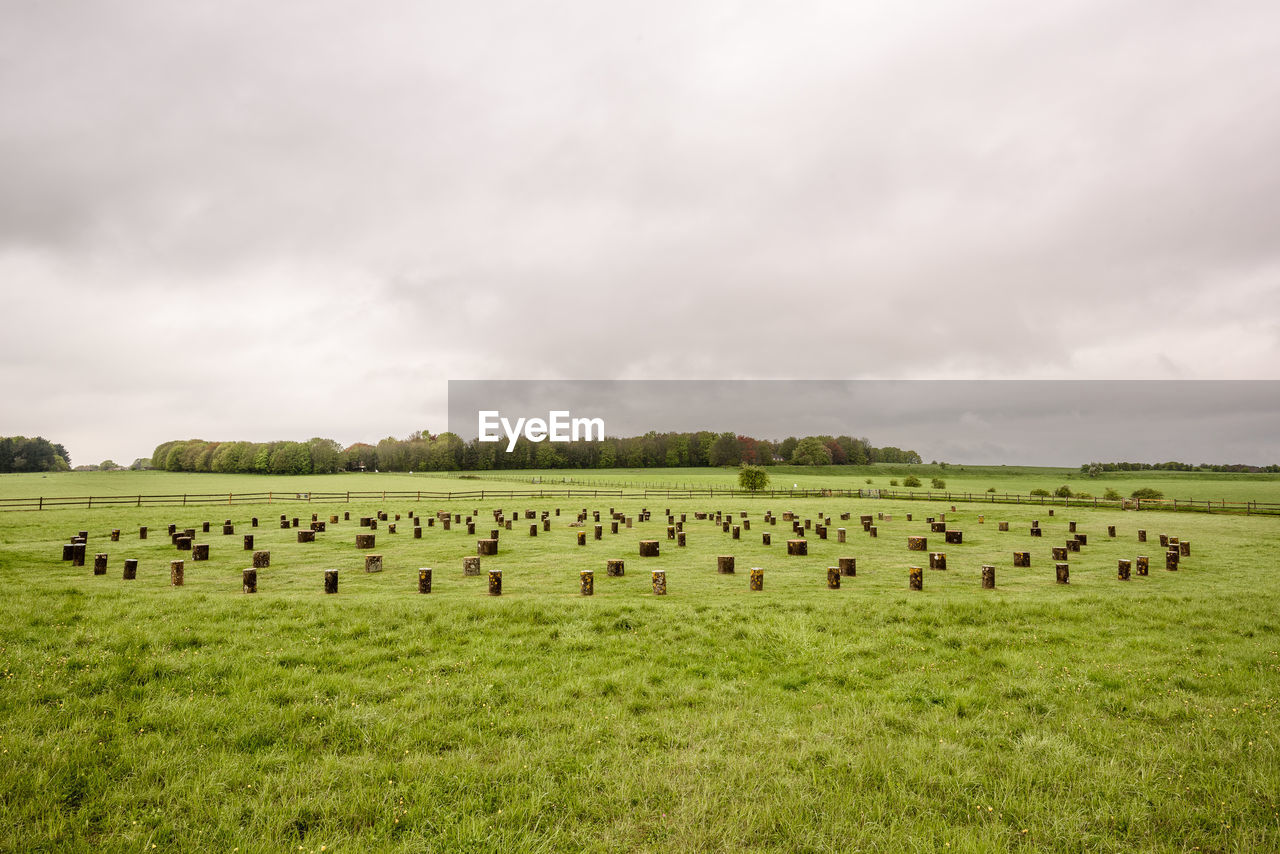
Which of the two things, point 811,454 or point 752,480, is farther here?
point 811,454

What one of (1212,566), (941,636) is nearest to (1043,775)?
(941,636)

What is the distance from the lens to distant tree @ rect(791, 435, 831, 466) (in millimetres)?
146375

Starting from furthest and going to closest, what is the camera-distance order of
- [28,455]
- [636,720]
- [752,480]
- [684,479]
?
[28,455], [684,479], [752,480], [636,720]

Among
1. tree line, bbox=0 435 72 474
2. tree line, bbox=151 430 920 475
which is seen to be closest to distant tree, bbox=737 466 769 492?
tree line, bbox=151 430 920 475

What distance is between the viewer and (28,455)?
128375 mm

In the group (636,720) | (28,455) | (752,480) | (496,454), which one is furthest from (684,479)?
(28,455)

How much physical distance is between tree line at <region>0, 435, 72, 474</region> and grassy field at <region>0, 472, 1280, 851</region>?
164 metres

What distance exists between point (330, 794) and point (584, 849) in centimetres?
250

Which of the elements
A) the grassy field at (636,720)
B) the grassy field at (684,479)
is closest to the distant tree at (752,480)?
the grassy field at (684,479)

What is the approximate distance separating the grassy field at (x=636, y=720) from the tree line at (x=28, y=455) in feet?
538

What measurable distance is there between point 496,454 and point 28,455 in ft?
328

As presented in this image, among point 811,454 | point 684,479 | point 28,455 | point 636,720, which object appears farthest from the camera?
point 811,454

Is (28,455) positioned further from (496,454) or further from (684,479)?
(684,479)

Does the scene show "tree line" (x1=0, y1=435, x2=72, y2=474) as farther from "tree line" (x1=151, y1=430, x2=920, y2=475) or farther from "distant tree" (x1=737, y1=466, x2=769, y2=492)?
"distant tree" (x1=737, y1=466, x2=769, y2=492)
